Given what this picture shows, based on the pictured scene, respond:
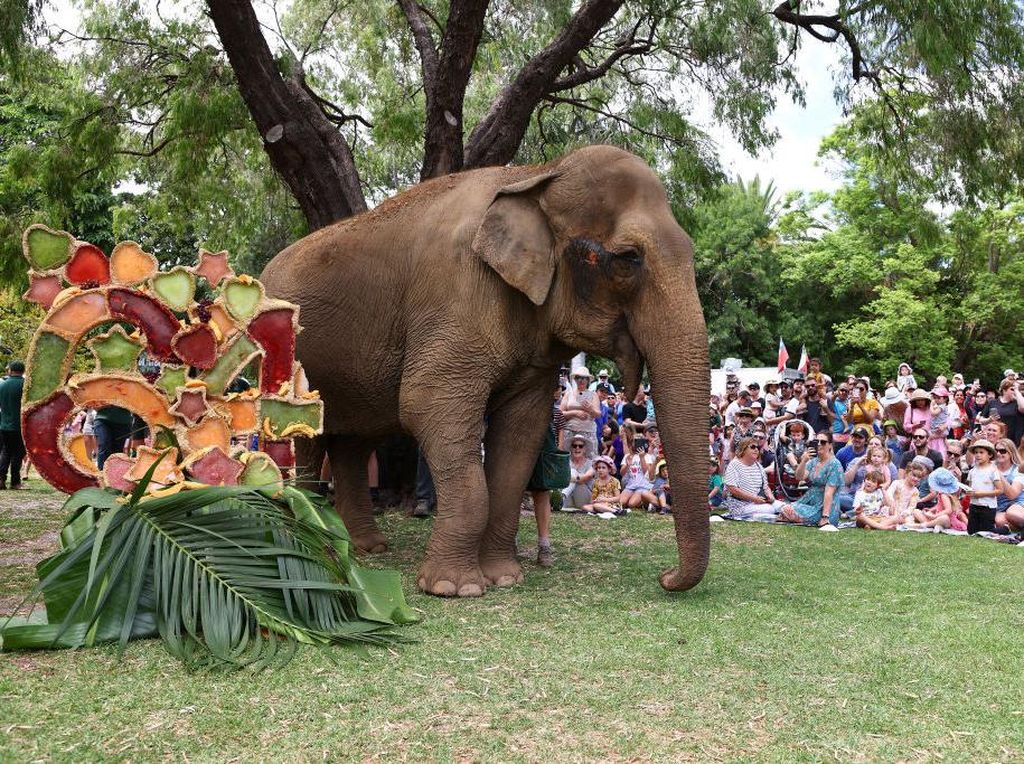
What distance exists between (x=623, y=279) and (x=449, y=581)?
6.92 feet

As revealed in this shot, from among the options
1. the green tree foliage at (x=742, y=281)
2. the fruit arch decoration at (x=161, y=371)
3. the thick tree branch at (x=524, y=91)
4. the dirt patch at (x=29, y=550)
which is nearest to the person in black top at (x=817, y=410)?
the thick tree branch at (x=524, y=91)

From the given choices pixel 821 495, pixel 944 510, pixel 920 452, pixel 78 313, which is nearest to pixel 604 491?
pixel 821 495

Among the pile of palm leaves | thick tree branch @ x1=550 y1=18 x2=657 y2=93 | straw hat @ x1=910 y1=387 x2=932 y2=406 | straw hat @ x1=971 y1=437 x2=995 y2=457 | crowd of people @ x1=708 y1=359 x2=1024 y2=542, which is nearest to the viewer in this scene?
the pile of palm leaves

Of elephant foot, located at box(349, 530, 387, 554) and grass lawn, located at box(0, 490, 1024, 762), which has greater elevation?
elephant foot, located at box(349, 530, 387, 554)

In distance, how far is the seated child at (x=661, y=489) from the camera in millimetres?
11195

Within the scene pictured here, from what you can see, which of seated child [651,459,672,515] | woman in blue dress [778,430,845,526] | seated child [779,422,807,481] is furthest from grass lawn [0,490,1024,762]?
seated child [779,422,807,481]

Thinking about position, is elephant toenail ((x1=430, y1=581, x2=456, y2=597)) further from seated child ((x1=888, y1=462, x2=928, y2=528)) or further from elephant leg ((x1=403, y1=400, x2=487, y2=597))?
seated child ((x1=888, y1=462, x2=928, y2=528))

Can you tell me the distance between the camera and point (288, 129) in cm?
944

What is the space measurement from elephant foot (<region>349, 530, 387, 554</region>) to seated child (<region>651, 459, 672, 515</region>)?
4561 mm

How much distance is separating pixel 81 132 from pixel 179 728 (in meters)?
10.9

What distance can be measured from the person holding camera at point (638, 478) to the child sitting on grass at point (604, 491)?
0.12 meters

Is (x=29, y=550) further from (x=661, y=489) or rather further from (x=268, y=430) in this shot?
(x=661, y=489)

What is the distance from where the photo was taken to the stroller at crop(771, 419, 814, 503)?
11453 mm

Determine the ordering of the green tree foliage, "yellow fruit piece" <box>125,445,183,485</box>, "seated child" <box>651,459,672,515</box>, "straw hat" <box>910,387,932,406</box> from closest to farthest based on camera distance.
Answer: "yellow fruit piece" <box>125,445,183,485</box>
"seated child" <box>651,459,672,515</box>
"straw hat" <box>910,387,932,406</box>
the green tree foliage
